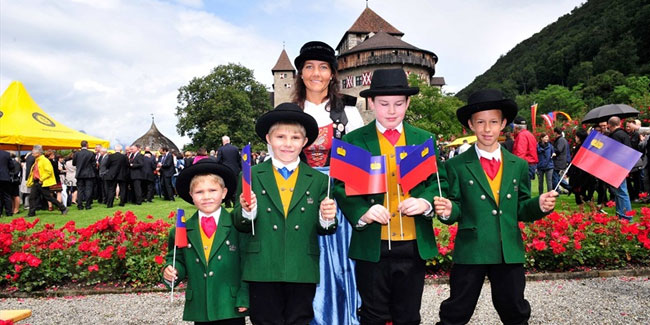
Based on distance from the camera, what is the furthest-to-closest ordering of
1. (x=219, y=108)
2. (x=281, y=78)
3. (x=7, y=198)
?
1. (x=281, y=78)
2. (x=219, y=108)
3. (x=7, y=198)

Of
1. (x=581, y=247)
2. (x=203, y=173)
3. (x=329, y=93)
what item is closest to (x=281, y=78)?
(x=581, y=247)

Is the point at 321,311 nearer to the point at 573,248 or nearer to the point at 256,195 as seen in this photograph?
the point at 256,195

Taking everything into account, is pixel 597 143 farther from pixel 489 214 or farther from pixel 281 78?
pixel 281 78

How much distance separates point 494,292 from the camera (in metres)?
3.05

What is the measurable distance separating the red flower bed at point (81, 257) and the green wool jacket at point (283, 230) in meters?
3.38

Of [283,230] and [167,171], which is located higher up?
[167,171]

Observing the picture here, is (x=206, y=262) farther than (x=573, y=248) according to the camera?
No

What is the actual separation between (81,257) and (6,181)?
9.13m

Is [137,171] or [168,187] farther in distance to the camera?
[168,187]

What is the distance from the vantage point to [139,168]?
1509 cm

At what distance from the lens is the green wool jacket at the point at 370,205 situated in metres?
2.78

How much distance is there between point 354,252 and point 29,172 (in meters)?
14.1

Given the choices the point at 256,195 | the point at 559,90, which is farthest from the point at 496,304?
the point at 559,90

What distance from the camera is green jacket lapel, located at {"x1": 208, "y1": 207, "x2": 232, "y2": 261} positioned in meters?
2.93
